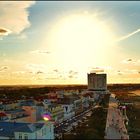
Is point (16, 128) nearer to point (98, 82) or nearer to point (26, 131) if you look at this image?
point (26, 131)

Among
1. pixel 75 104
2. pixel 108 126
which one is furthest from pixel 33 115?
pixel 75 104

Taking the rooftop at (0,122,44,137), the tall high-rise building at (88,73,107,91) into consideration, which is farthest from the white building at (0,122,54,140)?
the tall high-rise building at (88,73,107,91)

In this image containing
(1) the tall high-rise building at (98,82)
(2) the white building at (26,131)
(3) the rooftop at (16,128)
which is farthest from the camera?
(1) the tall high-rise building at (98,82)

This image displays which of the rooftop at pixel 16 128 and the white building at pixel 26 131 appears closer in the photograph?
the white building at pixel 26 131

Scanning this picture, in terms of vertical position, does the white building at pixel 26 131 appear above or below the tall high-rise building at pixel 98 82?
below

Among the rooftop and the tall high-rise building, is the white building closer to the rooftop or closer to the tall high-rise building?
the rooftop

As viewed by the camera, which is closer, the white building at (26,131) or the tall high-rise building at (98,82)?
the white building at (26,131)

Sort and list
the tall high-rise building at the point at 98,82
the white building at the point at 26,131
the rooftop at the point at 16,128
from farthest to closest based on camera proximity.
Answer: the tall high-rise building at the point at 98,82 → the rooftop at the point at 16,128 → the white building at the point at 26,131

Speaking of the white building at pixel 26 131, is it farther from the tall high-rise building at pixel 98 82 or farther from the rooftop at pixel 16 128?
the tall high-rise building at pixel 98 82

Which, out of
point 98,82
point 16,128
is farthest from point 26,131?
point 98,82

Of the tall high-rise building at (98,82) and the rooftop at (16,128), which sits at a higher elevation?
the tall high-rise building at (98,82)

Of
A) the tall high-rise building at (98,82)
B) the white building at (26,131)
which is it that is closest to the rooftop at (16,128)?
the white building at (26,131)

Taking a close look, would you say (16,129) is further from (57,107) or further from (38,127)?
(57,107)
